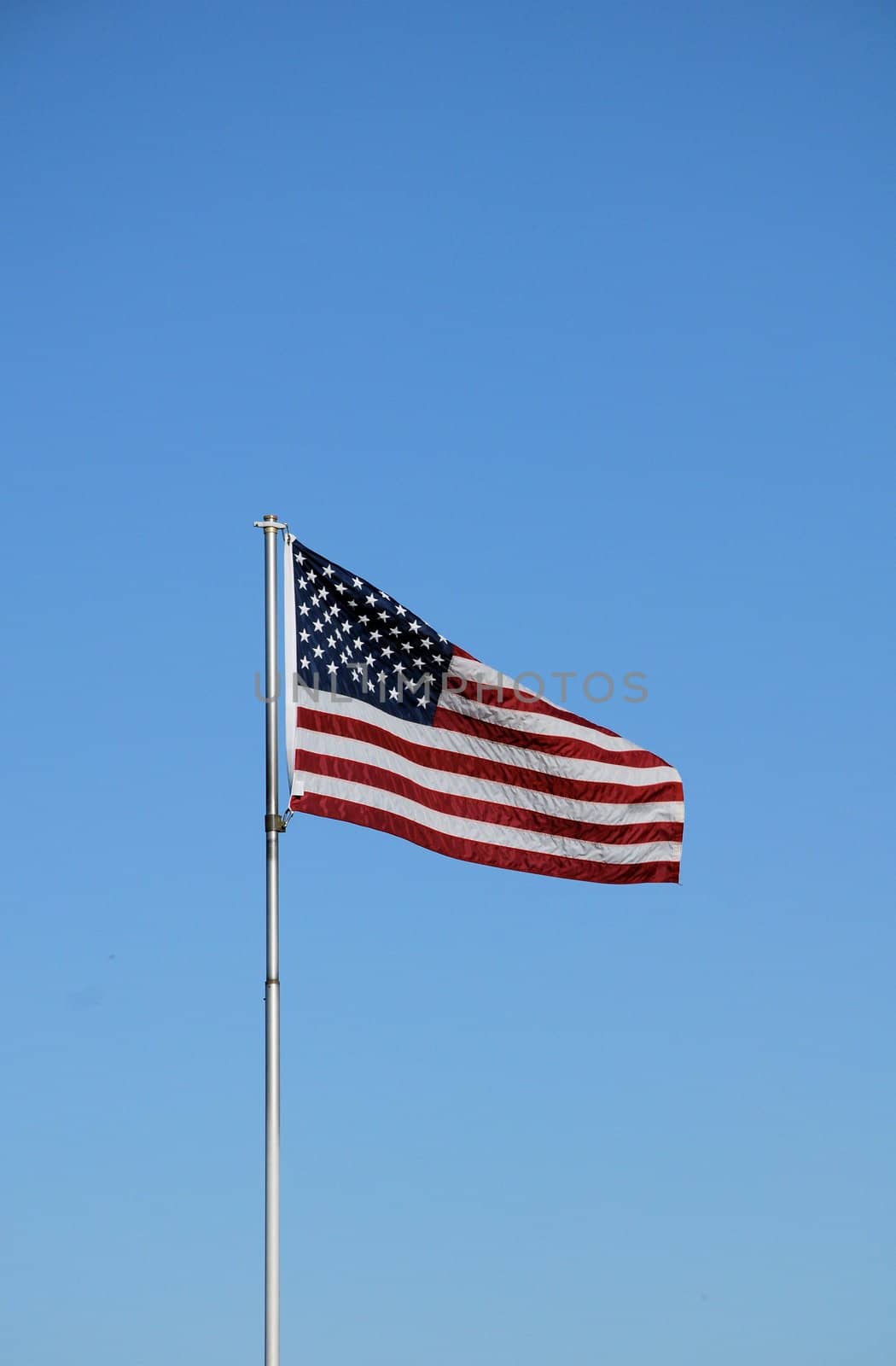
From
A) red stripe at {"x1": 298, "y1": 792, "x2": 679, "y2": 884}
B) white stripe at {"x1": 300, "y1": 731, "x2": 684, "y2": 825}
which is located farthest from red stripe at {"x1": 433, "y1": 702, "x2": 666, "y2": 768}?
red stripe at {"x1": 298, "y1": 792, "x2": 679, "y2": 884}

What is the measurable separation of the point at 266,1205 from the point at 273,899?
3516 mm

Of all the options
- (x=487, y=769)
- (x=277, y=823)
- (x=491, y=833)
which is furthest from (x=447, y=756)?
(x=277, y=823)

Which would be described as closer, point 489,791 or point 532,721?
point 489,791

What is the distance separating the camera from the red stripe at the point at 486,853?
2411 cm

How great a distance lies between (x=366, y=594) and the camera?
1021 inches

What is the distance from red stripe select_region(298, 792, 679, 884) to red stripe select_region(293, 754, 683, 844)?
1.07 ft

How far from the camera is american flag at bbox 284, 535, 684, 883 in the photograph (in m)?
24.5

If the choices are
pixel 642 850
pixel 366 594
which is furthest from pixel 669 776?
pixel 366 594

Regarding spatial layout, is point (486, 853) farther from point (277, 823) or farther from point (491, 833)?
point (277, 823)

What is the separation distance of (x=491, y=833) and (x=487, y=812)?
0.98ft

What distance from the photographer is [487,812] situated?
2717cm

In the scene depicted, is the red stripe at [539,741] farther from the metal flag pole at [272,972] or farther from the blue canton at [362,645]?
the metal flag pole at [272,972]

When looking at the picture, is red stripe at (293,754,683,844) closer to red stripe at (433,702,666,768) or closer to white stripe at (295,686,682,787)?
white stripe at (295,686,682,787)

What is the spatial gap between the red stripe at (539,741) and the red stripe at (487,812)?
906mm
